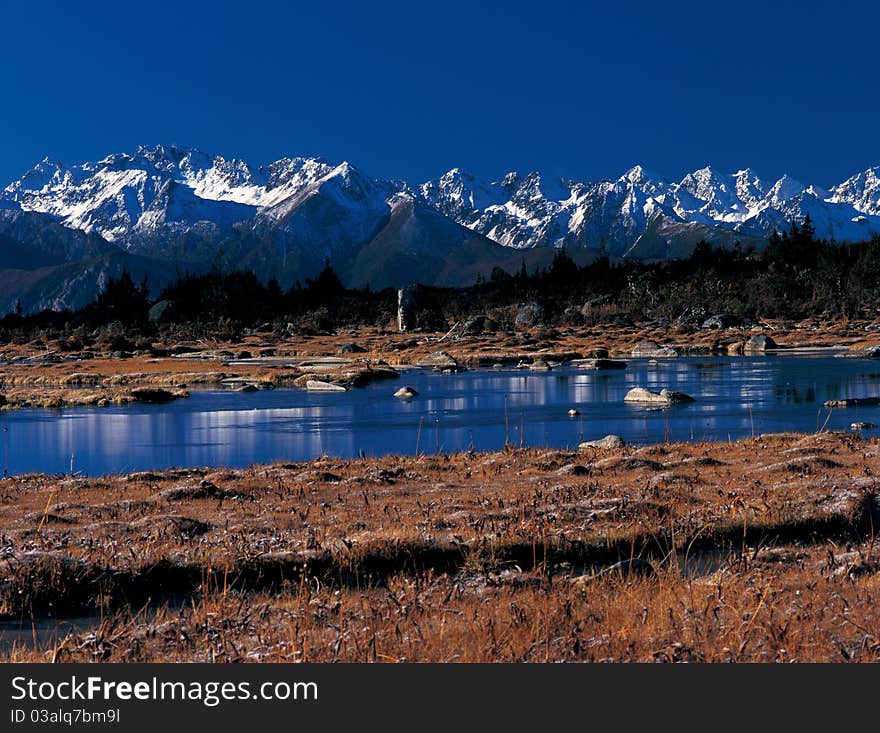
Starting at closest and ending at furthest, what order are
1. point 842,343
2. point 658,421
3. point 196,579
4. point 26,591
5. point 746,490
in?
point 26,591
point 196,579
point 746,490
point 658,421
point 842,343

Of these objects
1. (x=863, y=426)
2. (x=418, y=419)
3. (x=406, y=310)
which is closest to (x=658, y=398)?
(x=418, y=419)

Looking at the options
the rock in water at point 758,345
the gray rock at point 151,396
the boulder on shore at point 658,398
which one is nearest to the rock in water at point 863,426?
Answer: the boulder on shore at point 658,398

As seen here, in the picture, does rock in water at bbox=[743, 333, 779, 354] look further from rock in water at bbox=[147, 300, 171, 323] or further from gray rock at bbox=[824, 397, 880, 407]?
rock in water at bbox=[147, 300, 171, 323]

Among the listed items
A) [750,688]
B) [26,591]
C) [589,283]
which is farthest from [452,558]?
[589,283]

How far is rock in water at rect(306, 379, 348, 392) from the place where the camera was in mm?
60787

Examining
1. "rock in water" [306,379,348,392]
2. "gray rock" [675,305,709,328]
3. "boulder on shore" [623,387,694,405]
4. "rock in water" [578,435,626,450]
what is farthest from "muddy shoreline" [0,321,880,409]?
"rock in water" [578,435,626,450]

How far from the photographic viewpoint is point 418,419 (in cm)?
4412

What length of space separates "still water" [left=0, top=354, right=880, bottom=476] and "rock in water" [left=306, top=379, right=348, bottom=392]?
48.7 inches

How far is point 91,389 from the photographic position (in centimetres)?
6334

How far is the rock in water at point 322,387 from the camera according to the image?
199 ft

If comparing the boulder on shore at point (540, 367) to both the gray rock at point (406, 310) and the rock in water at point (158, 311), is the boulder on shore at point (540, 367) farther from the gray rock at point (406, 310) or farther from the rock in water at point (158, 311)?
the rock in water at point (158, 311)

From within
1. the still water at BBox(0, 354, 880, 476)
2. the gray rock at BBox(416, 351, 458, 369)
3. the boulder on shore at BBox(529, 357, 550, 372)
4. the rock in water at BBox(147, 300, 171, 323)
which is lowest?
the still water at BBox(0, 354, 880, 476)

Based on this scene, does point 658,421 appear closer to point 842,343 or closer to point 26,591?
point 26,591

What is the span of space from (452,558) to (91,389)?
55.1 meters
